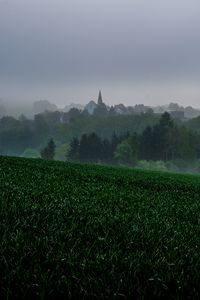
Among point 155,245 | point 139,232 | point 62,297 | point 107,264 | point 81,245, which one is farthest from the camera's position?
point 139,232

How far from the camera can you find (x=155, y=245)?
25.2 feet

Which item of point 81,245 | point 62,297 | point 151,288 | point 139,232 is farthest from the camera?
point 139,232

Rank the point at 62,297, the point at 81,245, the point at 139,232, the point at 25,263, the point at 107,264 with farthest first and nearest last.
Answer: the point at 139,232 < the point at 81,245 < the point at 107,264 < the point at 25,263 < the point at 62,297

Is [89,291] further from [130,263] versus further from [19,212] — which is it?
[19,212]

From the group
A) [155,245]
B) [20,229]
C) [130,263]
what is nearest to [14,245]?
[20,229]

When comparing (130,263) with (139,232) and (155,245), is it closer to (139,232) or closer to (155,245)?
(155,245)

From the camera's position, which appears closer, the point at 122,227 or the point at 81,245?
the point at 81,245

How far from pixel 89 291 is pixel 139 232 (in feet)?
13.1

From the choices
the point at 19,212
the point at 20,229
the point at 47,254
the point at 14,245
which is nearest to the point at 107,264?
the point at 47,254

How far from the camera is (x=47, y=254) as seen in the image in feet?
19.3

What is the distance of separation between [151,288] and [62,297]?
1148mm

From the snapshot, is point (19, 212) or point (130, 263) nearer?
point (130, 263)

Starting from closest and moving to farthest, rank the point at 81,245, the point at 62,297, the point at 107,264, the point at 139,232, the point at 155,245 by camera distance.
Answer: the point at 62,297 → the point at 107,264 → the point at 81,245 → the point at 155,245 → the point at 139,232

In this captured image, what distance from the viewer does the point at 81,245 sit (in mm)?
6836
